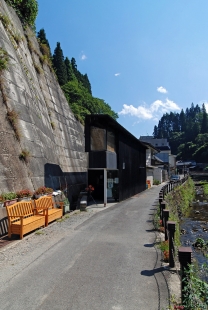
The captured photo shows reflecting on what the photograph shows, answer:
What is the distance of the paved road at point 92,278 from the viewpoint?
4.46 m

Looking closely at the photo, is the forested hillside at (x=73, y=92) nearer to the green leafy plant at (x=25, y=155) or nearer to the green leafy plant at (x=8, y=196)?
the green leafy plant at (x=25, y=155)

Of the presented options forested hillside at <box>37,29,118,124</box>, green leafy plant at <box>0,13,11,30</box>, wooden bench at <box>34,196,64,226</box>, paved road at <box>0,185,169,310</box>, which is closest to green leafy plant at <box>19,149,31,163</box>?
wooden bench at <box>34,196,64,226</box>

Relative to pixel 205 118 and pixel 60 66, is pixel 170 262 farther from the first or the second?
pixel 205 118

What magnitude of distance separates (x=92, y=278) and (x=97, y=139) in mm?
12948

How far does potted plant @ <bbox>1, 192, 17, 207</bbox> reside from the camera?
28.5 feet

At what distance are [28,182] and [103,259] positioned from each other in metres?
6.05

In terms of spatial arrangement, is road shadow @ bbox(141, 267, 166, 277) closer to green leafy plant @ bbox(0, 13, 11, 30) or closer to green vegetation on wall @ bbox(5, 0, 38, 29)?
green leafy plant @ bbox(0, 13, 11, 30)

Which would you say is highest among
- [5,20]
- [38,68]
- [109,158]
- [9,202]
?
[5,20]

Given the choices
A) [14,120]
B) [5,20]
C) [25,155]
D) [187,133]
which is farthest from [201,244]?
[187,133]

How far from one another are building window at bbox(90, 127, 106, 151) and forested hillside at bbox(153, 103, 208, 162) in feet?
288

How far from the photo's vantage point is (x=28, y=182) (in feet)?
37.7

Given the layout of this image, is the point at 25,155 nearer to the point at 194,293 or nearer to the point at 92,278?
the point at 92,278

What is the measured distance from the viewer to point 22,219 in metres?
8.18

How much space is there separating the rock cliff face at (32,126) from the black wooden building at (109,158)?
1.92 metres
